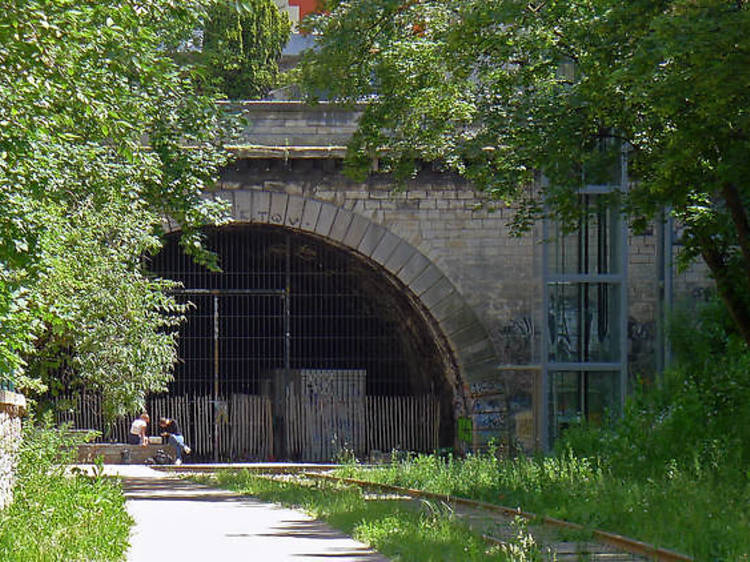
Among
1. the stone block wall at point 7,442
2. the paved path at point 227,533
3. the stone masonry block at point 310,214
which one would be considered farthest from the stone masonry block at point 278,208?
the stone block wall at point 7,442

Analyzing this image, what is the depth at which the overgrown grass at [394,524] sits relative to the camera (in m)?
10.1

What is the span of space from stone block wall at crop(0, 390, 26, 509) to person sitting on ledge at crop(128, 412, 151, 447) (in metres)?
16.0

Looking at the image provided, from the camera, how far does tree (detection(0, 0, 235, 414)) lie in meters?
9.72

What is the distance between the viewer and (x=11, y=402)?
12805 millimetres

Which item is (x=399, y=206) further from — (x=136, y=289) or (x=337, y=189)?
(x=136, y=289)

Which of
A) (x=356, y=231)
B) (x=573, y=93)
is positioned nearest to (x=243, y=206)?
(x=356, y=231)

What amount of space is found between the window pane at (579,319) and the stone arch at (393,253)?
210 cm

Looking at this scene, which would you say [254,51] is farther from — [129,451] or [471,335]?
[471,335]

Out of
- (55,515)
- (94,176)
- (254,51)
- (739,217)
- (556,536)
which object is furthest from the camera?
(254,51)

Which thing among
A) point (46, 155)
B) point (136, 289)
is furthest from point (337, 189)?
point (46, 155)

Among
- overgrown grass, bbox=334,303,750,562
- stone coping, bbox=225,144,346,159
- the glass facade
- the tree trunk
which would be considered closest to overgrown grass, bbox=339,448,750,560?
overgrown grass, bbox=334,303,750,562

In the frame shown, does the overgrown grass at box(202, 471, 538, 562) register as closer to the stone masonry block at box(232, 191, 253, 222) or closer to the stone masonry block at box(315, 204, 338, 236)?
the stone masonry block at box(315, 204, 338, 236)

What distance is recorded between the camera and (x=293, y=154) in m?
27.6

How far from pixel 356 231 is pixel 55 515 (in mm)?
16936
